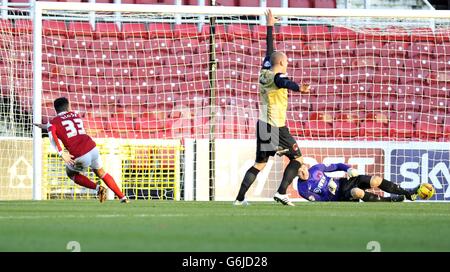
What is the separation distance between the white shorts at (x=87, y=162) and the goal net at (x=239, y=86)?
3027 mm

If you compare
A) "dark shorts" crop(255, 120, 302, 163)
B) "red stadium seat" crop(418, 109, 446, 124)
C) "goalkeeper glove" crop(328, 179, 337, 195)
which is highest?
"red stadium seat" crop(418, 109, 446, 124)

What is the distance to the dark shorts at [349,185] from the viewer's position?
13.5 meters

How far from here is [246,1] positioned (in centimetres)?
2166

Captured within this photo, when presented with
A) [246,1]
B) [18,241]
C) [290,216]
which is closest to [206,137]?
[246,1]

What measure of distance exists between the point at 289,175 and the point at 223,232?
15.9 ft

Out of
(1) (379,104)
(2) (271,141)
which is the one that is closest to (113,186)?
(2) (271,141)

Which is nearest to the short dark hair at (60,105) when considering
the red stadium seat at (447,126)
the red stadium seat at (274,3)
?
the red stadium seat at (447,126)

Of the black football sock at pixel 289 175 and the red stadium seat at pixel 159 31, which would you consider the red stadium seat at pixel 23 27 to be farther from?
the black football sock at pixel 289 175

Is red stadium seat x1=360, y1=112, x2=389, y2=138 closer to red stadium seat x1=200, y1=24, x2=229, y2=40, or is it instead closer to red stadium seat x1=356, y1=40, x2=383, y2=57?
red stadium seat x1=356, y1=40, x2=383, y2=57

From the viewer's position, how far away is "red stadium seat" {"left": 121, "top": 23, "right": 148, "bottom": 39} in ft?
60.4

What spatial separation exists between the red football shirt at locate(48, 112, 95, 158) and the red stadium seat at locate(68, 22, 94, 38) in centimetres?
584

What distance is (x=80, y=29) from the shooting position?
1845cm

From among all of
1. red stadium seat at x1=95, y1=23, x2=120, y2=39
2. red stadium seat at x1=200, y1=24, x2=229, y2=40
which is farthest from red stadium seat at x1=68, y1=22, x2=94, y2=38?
red stadium seat at x1=200, y1=24, x2=229, y2=40

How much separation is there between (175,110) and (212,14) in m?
2.71
